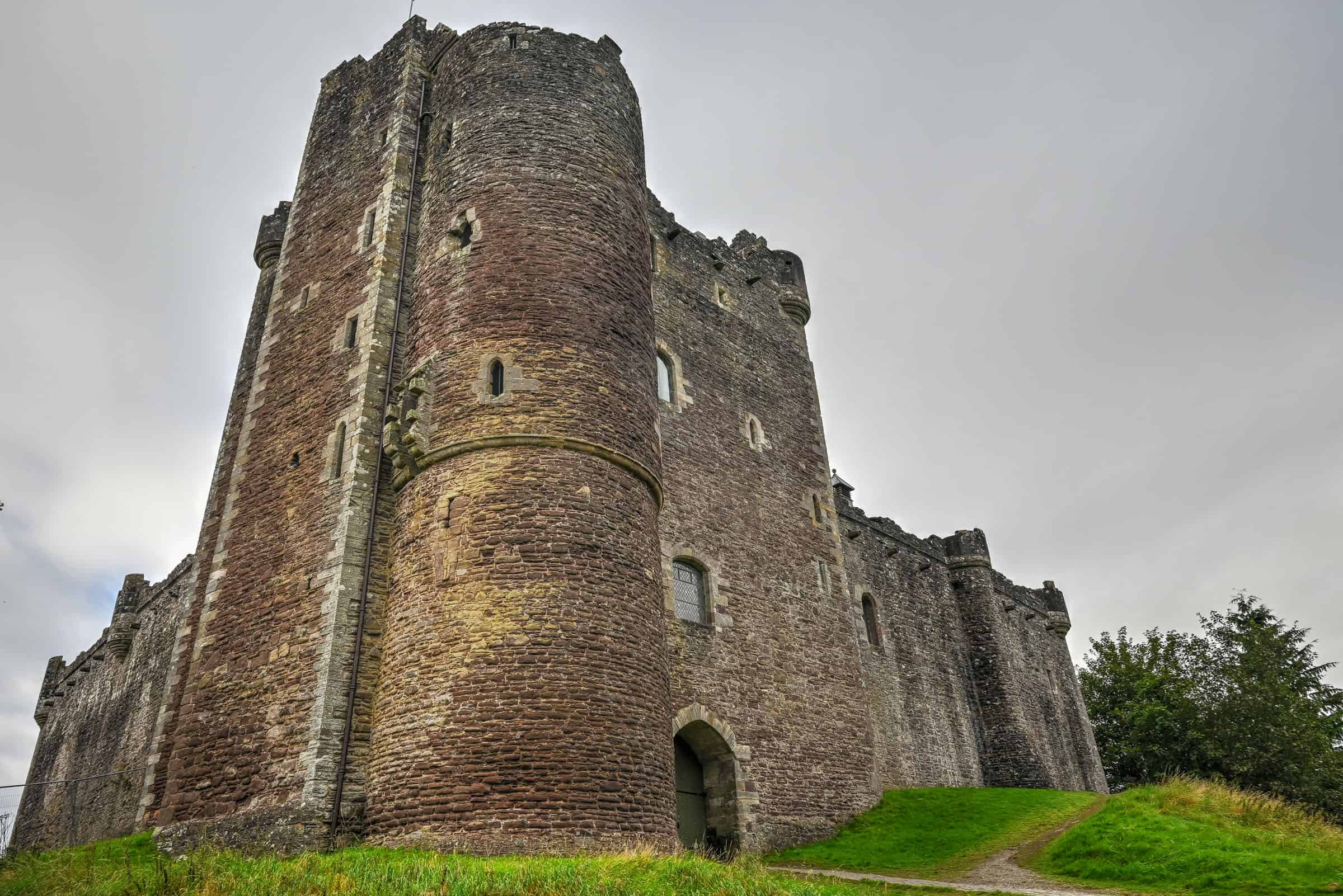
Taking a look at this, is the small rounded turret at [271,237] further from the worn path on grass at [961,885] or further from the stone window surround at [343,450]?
the worn path on grass at [961,885]

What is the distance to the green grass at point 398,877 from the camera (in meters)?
8.31

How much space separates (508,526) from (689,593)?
6.03 meters

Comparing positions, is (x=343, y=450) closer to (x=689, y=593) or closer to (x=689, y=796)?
(x=689, y=593)

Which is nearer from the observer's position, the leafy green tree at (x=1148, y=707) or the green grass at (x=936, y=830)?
the green grass at (x=936, y=830)

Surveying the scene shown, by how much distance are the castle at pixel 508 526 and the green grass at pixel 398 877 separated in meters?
1.10

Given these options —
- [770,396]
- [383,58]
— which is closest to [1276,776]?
[770,396]

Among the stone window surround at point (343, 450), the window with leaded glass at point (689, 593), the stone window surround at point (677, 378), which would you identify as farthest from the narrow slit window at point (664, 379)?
the stone window surround at point (343, 450)

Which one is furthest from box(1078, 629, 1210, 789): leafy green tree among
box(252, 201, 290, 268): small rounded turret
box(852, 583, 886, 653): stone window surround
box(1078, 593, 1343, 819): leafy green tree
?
box(252, 201, 290, 268): small rounded turret

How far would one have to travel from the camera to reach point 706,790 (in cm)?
1662

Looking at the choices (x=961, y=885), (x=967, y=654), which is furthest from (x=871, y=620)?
(x=961, y=885)

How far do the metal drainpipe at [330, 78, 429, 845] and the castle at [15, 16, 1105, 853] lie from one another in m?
0.04

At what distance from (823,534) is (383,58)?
13.5m

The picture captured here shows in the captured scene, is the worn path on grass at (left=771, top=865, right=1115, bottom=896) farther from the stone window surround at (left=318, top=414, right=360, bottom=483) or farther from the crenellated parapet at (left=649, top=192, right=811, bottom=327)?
the crenellated parapet at (left=649, top=192, right=811, bottom=327)

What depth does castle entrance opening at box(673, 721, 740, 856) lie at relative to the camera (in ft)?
52.6
